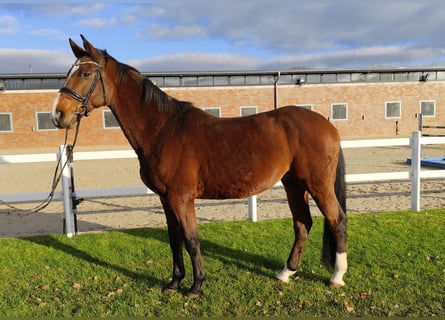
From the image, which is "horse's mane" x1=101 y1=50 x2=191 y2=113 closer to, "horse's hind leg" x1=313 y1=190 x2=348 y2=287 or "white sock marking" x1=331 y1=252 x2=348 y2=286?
"horse's hind leg" x1=313 y1=190 x2=348 y2=287

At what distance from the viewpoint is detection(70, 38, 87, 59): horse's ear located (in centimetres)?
321

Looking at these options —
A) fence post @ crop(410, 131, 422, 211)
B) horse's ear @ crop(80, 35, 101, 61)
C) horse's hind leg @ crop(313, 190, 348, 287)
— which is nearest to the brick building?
fence post @ crop(410, 131, 422, 211)

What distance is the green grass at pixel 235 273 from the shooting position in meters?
3.26

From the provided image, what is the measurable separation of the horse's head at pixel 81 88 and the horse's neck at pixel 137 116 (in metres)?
0.20

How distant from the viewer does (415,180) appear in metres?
6.18

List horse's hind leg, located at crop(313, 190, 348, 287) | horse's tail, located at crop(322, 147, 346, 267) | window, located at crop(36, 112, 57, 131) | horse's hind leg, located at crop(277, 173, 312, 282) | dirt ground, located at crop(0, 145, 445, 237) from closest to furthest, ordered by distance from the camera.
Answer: horse's hind leg, located at crop(313, 190, 348, 287), horse's tail, located at crop(322, 147, 346, 267), horse's hind leg, located at crop(277, 173, 312, 282), dirt ground, located at crop(0, 145, 445, 237), window, located at crop(36, 112, 57, 131)

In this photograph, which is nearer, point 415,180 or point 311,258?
point 311,258

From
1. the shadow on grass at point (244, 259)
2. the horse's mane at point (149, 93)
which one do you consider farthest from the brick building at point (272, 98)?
the horse's mane at point (149, 93)

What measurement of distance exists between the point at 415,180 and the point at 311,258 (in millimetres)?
3082

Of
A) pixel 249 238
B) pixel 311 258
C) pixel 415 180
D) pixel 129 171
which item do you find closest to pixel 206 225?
pixel 249 238

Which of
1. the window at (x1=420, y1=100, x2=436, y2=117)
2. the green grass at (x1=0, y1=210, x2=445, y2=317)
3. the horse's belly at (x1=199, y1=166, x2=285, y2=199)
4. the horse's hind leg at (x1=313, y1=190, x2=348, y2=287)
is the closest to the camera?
the green grass at (x1=0, y1=210, x2=445, y2=317)

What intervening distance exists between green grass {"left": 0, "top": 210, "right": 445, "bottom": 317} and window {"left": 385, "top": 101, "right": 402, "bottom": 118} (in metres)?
24.9

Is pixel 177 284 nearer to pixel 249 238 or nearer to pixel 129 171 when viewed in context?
pixel 249 238

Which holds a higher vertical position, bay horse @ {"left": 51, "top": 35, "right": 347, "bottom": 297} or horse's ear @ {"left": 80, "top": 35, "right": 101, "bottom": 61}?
horse's ear @ {"left": 80, "top": 35, "right": 101, "bottom": 61}
